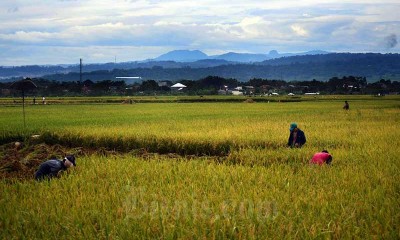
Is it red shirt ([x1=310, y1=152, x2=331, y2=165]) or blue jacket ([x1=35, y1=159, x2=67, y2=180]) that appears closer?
blue jacket ([x1=35, y1=159, x2=67, y2=180])

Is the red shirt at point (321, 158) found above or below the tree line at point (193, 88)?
above

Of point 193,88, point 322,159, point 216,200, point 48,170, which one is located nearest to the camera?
point 216,200

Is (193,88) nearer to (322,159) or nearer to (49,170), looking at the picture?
(322,159)

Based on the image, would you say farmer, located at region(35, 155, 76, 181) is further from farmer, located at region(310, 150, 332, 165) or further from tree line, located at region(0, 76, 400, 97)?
tree line, located at region(0, 76, 400, 97)

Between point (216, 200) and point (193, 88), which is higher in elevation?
point (216, 200)

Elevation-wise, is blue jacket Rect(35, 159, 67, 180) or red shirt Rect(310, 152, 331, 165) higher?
red shirt Rect(310, 152, 331, 165)

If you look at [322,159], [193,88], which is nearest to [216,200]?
[322,159]

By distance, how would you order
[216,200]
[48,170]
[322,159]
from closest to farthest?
1. [216,200]
2. [48,170]
3. [322,159]

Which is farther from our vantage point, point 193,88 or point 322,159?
point 193,88

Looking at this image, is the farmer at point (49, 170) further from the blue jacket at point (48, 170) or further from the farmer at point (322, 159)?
the farmer at point (322, 159)

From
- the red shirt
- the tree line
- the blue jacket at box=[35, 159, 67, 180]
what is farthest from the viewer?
the tree line

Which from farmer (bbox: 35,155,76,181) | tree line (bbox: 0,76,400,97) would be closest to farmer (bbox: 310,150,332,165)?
farmer (bbox: 35,155,76,181)

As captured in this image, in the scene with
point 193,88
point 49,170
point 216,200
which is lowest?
point 193,88

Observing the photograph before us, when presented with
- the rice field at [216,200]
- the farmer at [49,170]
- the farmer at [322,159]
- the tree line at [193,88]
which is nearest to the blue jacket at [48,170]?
the farmer at [49,170]
